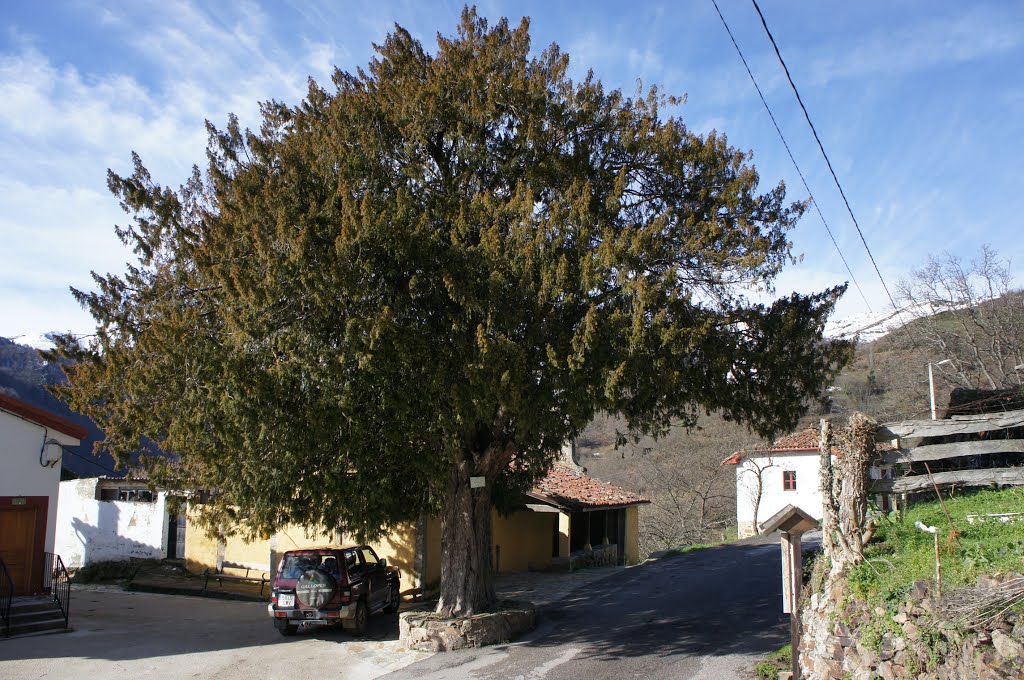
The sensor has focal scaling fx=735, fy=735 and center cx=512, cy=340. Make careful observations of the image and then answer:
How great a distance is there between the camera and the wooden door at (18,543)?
14930mm

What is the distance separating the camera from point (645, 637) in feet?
44.1

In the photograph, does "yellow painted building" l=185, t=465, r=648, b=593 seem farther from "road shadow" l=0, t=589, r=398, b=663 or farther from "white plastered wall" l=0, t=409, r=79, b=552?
"white plastered wall" l=0, t=409, r=79, b=552

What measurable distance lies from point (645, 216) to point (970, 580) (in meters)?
8.31

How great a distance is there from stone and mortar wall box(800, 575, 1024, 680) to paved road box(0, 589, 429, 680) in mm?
6923

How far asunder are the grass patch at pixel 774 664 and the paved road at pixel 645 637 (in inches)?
8.5

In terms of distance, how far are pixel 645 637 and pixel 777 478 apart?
92.2ft

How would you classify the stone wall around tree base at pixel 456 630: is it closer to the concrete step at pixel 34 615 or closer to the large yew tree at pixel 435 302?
the large yew tree at pixel 435 302

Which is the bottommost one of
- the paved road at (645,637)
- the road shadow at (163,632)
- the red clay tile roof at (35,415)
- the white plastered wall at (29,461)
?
the road shadow at (163,632)

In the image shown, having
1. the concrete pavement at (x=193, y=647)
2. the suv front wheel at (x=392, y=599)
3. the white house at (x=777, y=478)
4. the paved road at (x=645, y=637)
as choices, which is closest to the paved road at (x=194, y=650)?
the concrete pavement at (x=193, y=647)

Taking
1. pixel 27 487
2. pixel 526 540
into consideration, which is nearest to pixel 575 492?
pixel 526 540

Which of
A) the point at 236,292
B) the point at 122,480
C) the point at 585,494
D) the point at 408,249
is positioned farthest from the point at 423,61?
the point at 122,480

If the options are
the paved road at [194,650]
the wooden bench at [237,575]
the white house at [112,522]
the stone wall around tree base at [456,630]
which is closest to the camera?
the paved road at [194,650]

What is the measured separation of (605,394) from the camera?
36.0 feet

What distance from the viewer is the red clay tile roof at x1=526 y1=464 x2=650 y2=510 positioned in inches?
918
